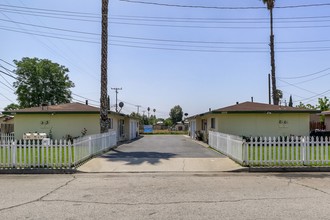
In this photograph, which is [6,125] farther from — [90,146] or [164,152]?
[90,146]

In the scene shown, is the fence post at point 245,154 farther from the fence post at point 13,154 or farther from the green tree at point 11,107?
the green tree at point 11,107

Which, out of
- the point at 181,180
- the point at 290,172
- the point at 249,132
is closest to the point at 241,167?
the point at 290,172

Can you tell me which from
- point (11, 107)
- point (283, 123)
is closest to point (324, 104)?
point (283, 123)

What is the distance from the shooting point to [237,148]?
14.0m

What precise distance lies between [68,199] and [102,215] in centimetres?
171

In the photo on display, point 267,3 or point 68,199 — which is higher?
point 267,3

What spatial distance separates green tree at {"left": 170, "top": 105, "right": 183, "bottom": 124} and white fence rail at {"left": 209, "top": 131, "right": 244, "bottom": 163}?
90.4 m

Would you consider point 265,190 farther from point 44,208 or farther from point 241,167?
point 44,208

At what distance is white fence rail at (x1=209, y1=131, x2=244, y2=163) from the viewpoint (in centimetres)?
1352

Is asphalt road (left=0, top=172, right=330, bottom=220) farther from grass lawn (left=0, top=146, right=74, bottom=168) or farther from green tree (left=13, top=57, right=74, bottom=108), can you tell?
green tree (left=13, top=57, right=74, bottom=108)

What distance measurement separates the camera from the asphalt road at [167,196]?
650cm

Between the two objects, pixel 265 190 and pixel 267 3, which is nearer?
pixel 265 190

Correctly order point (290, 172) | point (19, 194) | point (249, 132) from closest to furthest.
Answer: point (19, 194), point (290, 172), point (249, 132)

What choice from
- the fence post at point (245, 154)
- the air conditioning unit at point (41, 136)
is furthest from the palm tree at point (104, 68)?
the fence post at point (245, 154)
